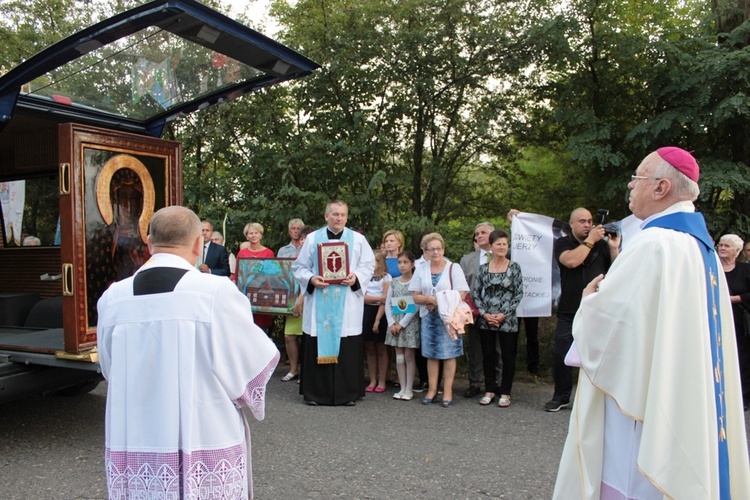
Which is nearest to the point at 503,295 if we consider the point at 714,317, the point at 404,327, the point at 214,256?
the point at 404,327

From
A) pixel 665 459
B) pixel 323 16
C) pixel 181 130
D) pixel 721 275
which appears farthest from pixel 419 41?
pixel 665 459

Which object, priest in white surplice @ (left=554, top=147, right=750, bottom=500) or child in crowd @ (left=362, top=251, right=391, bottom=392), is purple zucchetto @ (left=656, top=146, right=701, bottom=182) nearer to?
priest in white surplice @ (left=554, top=147, right=750, bottom=500)

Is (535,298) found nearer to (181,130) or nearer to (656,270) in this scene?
(656,270)

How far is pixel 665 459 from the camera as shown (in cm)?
253

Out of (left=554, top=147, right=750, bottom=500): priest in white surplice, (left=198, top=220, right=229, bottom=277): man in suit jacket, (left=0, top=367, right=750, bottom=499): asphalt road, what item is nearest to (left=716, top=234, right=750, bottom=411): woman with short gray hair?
(left=0, top=367, right=750, bottom=499): asphalt road

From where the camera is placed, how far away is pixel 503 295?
21.6 feet

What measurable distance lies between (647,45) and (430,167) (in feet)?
11.5

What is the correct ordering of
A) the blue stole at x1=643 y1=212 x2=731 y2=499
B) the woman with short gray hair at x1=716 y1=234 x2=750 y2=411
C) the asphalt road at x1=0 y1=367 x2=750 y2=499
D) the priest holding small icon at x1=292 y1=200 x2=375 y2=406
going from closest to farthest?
the blue stole at x1=643 y1=212 x2=731 y2=499 < the asphalt road at x1=0 y1=367 x2=750 y2=499 < the woman with short gray hair at x1=716 y1=234 x2=750 y2=411 < the priest holding small icon at x1=292 y1=200 x2=375 y2=406

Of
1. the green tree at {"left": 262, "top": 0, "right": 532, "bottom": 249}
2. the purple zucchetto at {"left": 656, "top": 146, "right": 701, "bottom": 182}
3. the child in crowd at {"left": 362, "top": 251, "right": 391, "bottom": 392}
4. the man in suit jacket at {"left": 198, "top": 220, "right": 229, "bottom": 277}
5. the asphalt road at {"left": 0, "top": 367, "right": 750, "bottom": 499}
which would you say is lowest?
the asphalt road at {"left": 0, "top": 367, "right": 750, "bottom": 499}

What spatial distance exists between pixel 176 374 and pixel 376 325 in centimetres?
487

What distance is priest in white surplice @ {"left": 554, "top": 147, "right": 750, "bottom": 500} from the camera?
2.56 metres

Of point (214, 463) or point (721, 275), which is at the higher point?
point (721, 275)

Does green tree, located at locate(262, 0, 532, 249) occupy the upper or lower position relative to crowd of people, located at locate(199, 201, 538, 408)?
upper

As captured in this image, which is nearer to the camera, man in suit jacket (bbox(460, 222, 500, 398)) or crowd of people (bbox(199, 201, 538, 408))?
crowd of people (bbox(199, 201, 538, 408))
